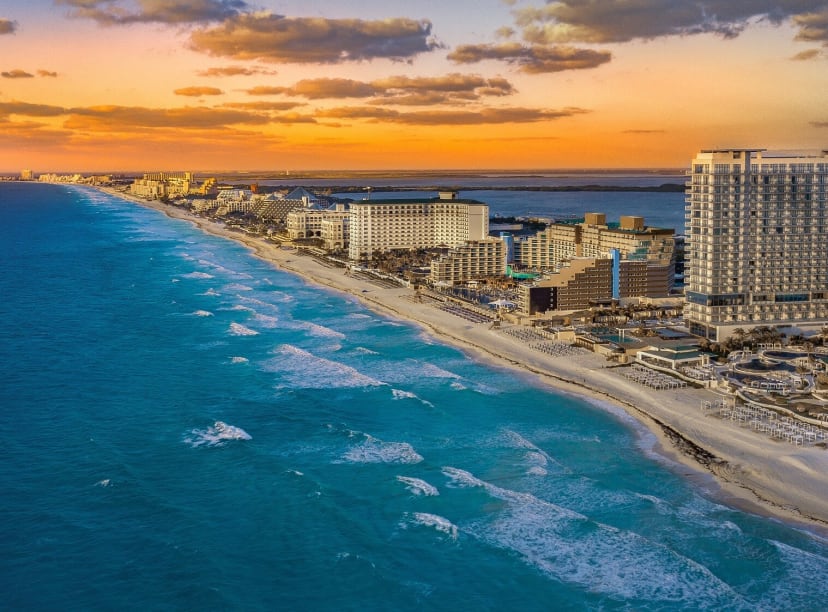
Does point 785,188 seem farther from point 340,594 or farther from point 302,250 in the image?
point 302,250

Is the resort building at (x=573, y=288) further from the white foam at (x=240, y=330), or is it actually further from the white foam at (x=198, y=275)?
the white foam at (x=198, y=275)

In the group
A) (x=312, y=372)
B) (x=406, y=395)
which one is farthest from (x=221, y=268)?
(x=406, y=395)

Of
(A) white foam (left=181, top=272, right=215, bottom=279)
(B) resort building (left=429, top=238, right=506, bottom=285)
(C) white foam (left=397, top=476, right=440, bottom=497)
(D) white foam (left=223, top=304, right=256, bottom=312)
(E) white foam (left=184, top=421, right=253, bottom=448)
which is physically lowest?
(C) white foam (left=397, top=476, right=440, bottom=497)

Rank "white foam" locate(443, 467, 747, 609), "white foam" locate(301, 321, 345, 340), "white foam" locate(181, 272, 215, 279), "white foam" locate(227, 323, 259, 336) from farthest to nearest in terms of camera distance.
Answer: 1. "white foam" locate(181, 272, 215, 279)
2. "white foam" locate(227, 323, 259, 336)
3. "white foam" locate(301, 321, 345, 340)
4. "white foam" locate(443, 467, 747, 609)

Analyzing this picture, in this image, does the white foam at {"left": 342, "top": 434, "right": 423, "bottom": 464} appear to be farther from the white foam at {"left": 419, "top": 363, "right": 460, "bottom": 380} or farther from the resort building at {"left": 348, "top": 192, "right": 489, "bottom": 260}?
the resort building at {"left": 348, "top": 192, "right": 489, "bottom": 260}

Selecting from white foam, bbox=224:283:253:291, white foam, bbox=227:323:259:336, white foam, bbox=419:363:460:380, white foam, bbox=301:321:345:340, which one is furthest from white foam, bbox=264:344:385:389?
white foam, bbox=224:283:253:291

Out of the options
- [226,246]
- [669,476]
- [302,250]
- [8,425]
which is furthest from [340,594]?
[226,246]

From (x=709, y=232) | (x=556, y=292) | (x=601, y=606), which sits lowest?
(x=601, y=606)

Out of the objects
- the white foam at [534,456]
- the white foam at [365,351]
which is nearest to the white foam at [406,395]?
the white foam at [534,456]
